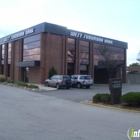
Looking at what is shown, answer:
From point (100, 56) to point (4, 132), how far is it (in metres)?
36.5

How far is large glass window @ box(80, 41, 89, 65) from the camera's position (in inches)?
1481

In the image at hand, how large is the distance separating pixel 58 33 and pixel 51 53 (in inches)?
142

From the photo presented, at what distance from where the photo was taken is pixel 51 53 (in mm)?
32250

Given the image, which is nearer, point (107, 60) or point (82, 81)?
point (82, 81)

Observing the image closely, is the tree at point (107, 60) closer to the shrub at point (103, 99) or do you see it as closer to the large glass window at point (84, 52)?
the large glass window at point (84, 52)

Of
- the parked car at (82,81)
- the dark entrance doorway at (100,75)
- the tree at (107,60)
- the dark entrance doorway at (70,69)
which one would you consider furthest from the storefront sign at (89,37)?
the parked car at (82,81)

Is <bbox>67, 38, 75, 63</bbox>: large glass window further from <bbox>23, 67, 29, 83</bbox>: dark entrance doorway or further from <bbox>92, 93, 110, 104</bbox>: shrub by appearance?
<bbox>92, 93, 110, 104</bbox>: shrub

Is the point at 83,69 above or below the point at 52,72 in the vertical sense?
above

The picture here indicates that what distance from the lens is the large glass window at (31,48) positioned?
3291cm

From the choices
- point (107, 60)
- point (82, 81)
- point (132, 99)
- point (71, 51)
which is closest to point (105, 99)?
point (132, 99)

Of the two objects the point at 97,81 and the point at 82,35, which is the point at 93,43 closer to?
the point at 82,35

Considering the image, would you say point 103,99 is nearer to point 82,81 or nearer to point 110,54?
point 82,81

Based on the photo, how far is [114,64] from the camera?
137 ft

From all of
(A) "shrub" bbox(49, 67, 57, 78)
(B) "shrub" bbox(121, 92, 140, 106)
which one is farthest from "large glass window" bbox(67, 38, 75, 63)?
(B) "shrub" bbox(121, 92, 140, 106)
